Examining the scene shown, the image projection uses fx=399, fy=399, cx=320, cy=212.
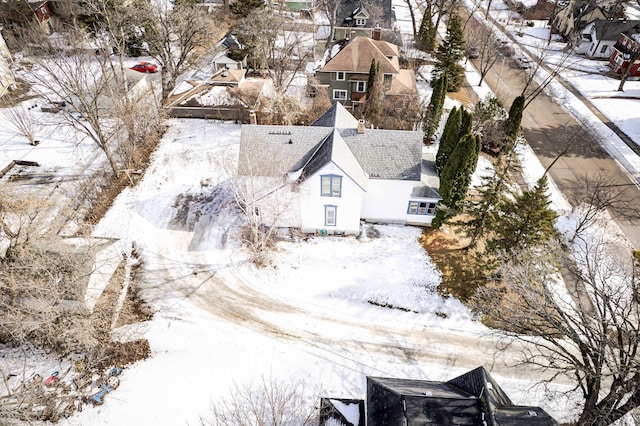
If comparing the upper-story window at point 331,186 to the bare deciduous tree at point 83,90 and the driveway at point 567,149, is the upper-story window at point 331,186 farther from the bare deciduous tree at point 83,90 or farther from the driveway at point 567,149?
the driveway at point 567,149

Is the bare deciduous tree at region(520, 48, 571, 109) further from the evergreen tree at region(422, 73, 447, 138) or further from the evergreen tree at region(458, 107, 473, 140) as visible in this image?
the evergreen tree at region(458, 107, 473, 140)

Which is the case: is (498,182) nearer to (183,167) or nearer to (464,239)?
(464,239)

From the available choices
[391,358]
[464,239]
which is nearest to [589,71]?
[464,239]

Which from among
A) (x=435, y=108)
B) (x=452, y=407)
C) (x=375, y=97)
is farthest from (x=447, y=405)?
(x=375, y=97)

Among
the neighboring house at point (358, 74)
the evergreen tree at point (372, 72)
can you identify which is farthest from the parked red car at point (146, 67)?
the evergreen tree at point (372, 72)

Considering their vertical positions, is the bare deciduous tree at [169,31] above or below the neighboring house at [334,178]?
above

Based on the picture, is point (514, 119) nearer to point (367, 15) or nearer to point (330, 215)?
point (330, 215)

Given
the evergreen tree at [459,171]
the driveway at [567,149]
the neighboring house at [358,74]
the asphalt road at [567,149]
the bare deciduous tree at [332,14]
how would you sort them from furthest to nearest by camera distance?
the bare deciduous tree at [332,14] < the neighboring house at [358,74] < the driveway at [567,149] < the asphalt road at [567,149] < the evergreen tree at [459,171]
